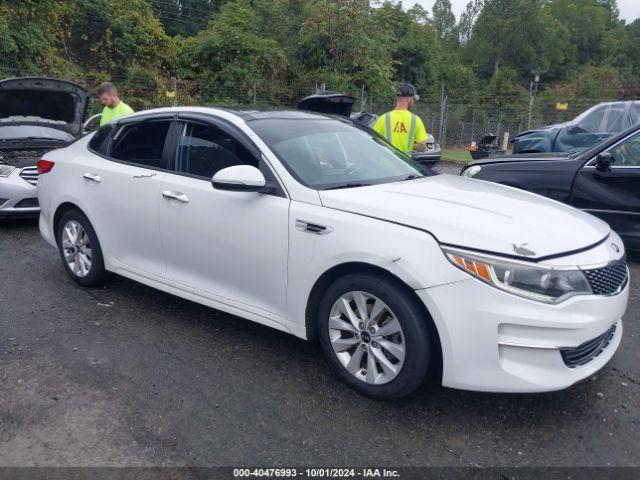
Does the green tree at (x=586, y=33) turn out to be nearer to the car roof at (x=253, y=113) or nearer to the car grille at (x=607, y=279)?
the car roof at (x=253, y=113)

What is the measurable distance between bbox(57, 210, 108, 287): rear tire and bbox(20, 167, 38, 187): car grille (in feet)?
7.32

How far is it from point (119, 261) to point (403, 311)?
8.40 ft

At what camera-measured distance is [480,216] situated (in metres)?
2.94

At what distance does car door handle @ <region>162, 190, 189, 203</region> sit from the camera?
3776 millimetres

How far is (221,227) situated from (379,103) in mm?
20709

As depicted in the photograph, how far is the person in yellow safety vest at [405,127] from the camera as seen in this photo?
19.2 ft

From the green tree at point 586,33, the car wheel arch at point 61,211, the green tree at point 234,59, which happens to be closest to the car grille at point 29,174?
the car wheel arch at point 61,211

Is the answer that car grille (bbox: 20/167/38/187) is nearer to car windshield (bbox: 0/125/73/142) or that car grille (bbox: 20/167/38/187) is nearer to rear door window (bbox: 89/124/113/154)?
car windshield (bbox: 0/125/73/142)

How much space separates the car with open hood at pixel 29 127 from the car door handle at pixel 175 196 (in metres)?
3.56

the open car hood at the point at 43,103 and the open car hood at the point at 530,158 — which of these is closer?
the open car hood at the point at 530,158

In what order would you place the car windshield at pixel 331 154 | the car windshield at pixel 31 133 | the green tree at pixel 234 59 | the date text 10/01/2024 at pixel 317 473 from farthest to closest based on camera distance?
the green tree at pixel 234 59 → the car windshield at pixel 31 133 → the car windshield at pixel 331 154 → the date text 10/01/2024 at pixel 317 473

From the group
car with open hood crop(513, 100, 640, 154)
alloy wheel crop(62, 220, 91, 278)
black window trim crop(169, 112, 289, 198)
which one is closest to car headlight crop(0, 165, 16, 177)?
alloy wheel crop(62, 220, 91, 278)

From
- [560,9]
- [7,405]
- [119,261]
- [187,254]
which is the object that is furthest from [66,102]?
[560,9]

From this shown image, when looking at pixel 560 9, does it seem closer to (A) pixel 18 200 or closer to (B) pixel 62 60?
(B) pixel 62 60
